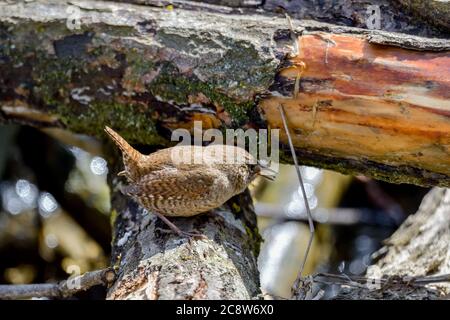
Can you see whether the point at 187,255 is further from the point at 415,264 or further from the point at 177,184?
the point at 415,264

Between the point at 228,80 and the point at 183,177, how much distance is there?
2.02 feet

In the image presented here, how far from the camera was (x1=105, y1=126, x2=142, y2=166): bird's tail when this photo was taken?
3.38m

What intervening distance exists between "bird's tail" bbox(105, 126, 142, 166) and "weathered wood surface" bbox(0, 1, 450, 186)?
499mm

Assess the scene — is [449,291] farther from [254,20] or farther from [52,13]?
[52,13]

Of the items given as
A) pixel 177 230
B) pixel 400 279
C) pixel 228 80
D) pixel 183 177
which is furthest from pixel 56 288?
pixel 400 279

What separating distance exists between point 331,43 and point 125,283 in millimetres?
1581

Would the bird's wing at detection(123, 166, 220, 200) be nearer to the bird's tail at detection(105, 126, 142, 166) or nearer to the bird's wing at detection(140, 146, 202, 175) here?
the bird's wing at detection(140, 146, 202, 175)

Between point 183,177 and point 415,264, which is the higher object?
point 183,177

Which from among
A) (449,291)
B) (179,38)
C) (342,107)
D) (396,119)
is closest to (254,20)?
(179,38)

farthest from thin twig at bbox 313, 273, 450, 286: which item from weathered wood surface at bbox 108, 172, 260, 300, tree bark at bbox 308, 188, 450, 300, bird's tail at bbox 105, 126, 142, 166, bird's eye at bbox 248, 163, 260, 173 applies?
bird's tail at bbox 105, 126, 142, 166

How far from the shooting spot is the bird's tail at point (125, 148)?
338 centimetres

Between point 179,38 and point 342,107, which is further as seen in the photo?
point 179,38

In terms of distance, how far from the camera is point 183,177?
11.1 ft

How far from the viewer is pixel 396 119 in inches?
135
